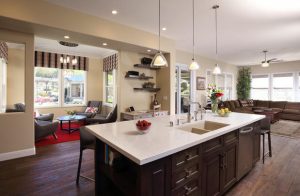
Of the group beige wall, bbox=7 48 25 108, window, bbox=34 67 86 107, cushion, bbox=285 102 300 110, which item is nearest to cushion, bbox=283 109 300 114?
cushion, bbox=285 102 300 110

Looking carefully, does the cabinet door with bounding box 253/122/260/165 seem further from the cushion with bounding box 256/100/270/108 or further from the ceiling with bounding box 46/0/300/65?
the cushion with bounding box 256/100/270/108

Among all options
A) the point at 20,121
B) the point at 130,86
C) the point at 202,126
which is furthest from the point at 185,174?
the point at 130,86

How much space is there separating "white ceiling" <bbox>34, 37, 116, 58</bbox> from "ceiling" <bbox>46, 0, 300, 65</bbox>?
3003 millimetres

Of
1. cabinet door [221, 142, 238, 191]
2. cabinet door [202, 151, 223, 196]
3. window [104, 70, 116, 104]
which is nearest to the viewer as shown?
cabinet door [202, 151, 223, 196]

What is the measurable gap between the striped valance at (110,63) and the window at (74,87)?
3.46 feet

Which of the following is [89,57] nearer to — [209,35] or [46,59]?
[46,59]

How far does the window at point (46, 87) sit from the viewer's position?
643 cm

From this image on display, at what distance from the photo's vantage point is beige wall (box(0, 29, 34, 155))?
318 centimetres

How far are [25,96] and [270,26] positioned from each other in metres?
5.72

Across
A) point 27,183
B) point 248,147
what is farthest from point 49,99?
point 248,147

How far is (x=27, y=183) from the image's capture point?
2445mm

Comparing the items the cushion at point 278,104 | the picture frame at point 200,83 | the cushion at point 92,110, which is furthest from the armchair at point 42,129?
the cushion at point 278,104

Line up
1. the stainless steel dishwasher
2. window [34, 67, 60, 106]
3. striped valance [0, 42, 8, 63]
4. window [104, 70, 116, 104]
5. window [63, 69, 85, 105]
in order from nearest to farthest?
1. the stainless steel dishwasher
2. striped valance [0, 42, 8, 63]
3. window [34, 67, 60, 106]
4. window [104, 70, 116, 104]
5. window [63, 69, 85, 105]

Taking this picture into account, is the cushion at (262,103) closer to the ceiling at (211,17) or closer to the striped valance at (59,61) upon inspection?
the ceiling at (211,17)
